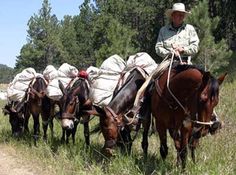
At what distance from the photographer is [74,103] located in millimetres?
9375

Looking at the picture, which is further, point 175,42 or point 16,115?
point 16,115

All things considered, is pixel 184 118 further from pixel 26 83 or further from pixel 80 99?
pixel 26 83

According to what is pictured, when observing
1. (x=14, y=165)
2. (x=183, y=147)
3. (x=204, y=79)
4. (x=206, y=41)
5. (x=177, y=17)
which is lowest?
(x=14, y=165)

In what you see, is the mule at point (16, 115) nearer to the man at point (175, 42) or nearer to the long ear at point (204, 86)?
the man at point (175, 42)

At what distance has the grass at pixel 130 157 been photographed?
6.93m

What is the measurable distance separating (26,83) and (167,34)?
5548mm

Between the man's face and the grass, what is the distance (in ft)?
7.79

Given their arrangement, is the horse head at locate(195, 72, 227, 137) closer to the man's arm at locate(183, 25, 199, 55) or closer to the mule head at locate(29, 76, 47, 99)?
the man's arm at locate(183, 25, 199, 55)

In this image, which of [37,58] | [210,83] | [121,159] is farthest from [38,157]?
[37,58]

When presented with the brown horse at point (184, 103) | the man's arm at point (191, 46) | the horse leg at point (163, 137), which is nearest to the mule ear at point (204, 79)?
the brown horse at point (184, 103)

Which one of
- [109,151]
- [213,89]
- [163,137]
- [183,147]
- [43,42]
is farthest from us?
[43,42]

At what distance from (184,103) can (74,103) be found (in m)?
3.29

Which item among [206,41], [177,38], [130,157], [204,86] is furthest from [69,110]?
[206,41]

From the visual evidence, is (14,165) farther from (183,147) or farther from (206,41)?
(206,41)
